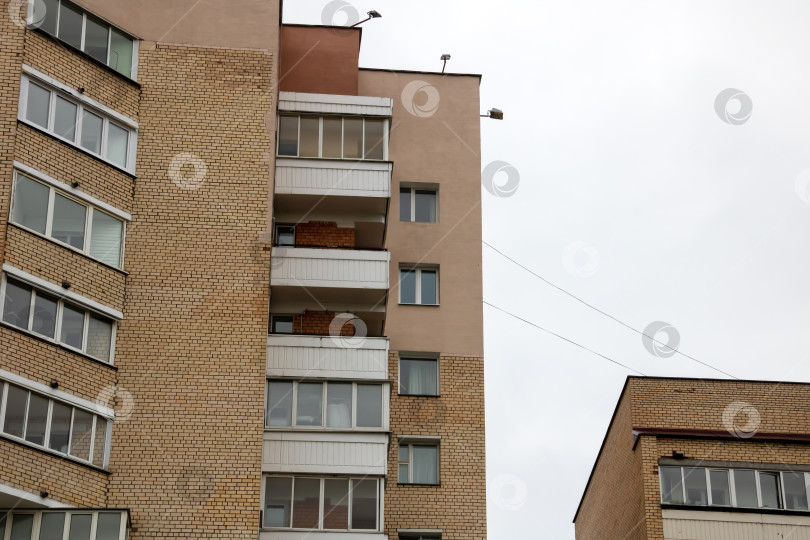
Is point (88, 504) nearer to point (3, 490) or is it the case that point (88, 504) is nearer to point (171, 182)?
point (3, 490)

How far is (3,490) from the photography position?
2580 cm

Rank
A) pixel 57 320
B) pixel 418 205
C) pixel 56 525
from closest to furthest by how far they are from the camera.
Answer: pixel 56 525 → pixel 57 320 → pixel 418 205

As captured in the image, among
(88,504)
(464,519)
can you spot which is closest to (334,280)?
(464,519)

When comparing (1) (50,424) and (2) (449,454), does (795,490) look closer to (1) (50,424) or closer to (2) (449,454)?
(2) (449,454)

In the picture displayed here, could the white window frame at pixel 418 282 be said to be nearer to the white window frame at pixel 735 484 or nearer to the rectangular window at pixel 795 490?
the white window frame at pixel 735 484

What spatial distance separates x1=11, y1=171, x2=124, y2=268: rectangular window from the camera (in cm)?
2882

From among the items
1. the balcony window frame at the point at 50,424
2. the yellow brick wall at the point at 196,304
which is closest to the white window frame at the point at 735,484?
the yellow brick wall at the point at 196,304

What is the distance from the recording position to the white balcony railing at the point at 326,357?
3216 cm

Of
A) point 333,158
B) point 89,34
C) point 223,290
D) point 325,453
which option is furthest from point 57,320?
point 333,158

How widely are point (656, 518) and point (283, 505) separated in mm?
10115

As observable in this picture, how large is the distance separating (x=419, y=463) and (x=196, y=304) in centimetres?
803

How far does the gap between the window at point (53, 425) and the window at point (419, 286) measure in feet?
36.3

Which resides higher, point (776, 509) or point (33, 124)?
point (33, 124)

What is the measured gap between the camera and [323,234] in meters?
36.0
